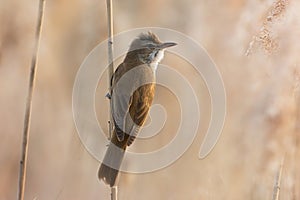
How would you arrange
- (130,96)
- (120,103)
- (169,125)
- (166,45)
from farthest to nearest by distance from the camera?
1. (169,125)
2. (166,45)
3. (130,96)
4. (120,103)

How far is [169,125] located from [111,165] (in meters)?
1.04

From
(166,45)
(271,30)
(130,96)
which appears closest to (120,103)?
(130,96)

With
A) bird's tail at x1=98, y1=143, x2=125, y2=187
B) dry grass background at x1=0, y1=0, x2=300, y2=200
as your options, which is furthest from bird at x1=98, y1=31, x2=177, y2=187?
dry grass background at x1=0, y1=0, x2=300, y2=200

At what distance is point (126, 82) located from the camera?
2.86m

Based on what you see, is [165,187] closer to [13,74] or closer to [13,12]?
[13,74]

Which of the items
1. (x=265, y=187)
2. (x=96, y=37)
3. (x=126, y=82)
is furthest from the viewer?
(x=96, y=37)

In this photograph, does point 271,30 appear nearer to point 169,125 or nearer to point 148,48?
point 148,48

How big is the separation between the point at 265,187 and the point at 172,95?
0.80 meters

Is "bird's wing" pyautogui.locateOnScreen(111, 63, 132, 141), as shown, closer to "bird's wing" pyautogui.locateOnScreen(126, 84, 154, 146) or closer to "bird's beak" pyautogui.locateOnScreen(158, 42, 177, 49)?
"bird's wing" pyautogui.locateOnScreen(126, 84, 154, 146)

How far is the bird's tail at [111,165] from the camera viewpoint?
8.28 feet

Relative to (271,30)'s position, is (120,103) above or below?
below

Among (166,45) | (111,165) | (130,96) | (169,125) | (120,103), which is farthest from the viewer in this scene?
(169,125)

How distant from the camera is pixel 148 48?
3.05 metres

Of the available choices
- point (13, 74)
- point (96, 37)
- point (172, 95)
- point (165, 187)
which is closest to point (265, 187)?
point (165, 187)
